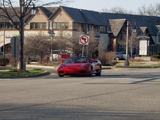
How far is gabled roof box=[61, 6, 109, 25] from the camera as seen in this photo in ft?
233

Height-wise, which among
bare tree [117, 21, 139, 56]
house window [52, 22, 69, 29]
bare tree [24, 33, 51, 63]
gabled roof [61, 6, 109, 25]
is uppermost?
gabled roof [61, 6, 109, 25]

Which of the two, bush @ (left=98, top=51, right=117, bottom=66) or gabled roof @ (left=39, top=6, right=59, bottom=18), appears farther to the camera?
gabled roof @ (left=39, top=6, right=59, bottom=18)

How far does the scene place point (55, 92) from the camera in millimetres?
16062

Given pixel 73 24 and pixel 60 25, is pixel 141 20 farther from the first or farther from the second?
pixel 60 25

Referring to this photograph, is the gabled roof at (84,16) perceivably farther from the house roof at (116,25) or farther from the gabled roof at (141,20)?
the gabled roof at (141,20)

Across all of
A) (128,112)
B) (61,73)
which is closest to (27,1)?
(61,73)

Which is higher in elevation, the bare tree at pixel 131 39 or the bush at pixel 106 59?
the bare tree at pixel 131 39

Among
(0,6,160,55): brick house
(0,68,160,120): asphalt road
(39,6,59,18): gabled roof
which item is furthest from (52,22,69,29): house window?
(0,68,160,120): asphalt road

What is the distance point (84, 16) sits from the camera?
244 feet

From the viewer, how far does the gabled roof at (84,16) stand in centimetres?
7106

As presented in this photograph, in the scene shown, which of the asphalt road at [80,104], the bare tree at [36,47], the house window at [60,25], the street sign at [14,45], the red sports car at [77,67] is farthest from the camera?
the house window at [60,25]

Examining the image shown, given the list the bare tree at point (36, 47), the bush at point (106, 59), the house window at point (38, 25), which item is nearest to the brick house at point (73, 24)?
the house window at point (38, 25)

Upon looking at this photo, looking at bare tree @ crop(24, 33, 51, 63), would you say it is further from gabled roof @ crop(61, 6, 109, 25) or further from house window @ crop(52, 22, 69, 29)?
gabled roof @ crop(61, 6, 109, 25)

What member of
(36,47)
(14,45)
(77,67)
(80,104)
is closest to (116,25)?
(36,47)
